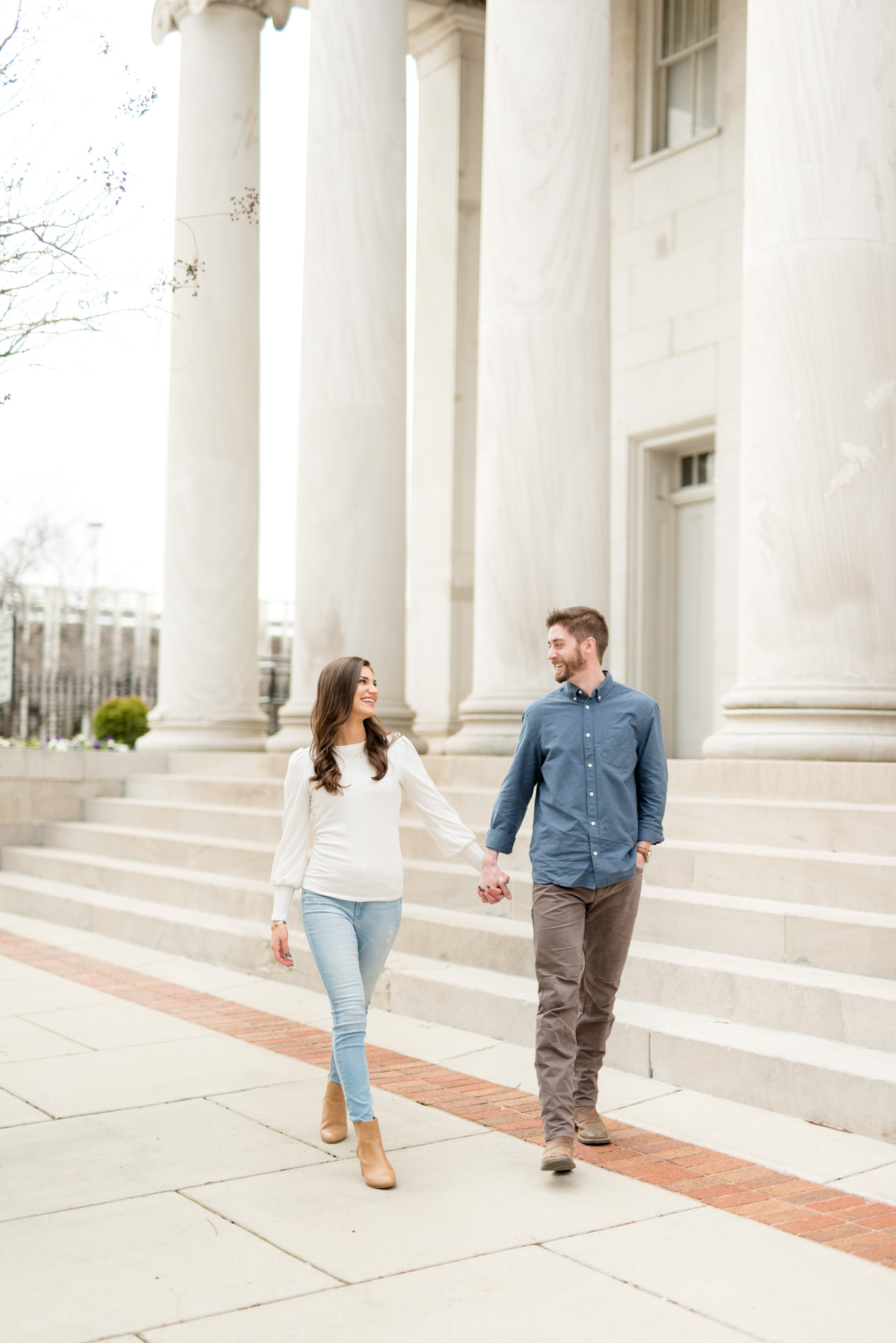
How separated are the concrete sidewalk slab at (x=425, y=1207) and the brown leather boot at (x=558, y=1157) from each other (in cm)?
8

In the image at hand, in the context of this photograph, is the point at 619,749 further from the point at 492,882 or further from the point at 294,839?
the point at 294,839

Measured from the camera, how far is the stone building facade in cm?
930

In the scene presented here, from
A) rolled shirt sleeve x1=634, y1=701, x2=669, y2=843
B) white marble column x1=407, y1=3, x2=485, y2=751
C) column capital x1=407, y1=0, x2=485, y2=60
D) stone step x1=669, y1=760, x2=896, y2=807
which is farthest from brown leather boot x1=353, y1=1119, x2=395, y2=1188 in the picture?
column capital x1=407, y1=0, x2=485, y2=60

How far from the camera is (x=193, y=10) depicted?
17.1 meters

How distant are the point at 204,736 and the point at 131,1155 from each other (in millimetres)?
11215

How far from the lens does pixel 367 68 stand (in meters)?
14.1

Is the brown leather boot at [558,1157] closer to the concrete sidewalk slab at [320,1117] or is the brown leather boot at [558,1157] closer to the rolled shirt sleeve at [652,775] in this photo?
the concrete sidewalk slab at [320,1117]

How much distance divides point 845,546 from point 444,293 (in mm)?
10780

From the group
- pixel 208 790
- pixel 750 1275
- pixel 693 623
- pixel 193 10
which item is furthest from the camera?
pixel 193 10

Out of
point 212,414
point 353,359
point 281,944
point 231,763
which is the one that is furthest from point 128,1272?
point 212,414

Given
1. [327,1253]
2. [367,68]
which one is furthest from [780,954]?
[367,68]

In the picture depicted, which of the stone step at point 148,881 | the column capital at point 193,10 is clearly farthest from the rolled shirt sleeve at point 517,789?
the column capital at point 193,10

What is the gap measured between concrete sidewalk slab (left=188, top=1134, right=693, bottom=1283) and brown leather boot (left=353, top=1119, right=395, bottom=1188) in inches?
1.8

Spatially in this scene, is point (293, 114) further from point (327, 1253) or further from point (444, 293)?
point (327, 1253)
